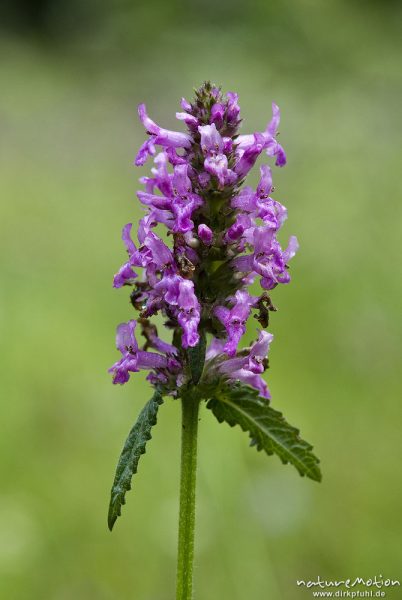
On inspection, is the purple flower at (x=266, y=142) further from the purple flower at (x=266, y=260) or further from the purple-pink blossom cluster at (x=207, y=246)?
the purple flower at (x=266, y=260)

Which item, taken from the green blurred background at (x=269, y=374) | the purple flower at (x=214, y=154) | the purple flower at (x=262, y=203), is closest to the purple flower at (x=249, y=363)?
the purple flower at (x=262, y=203)

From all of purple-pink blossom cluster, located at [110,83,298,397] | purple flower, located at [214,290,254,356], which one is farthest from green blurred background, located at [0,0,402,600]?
purple flower, located at [214,290,254,356]

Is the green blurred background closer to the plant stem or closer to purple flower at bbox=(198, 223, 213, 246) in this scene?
the plant stem

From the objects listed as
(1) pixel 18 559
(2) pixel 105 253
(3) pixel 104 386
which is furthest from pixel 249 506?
(2) pixel 105 253

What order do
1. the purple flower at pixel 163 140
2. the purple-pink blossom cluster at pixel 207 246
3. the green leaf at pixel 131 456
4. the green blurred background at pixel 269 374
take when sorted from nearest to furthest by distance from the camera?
the green leaf at pixel 131 456 → the purple-pink blossom cluster at pixel 207 246 → the purple flower at pixel 163 140 → the green blurred background at pixel 269 374

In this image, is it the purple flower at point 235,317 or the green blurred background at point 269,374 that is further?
the green blurred background at point 269,374

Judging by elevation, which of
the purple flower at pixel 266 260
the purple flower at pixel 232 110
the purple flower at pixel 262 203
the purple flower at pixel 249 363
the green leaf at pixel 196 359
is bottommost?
the green leaf at pixel 196 359
